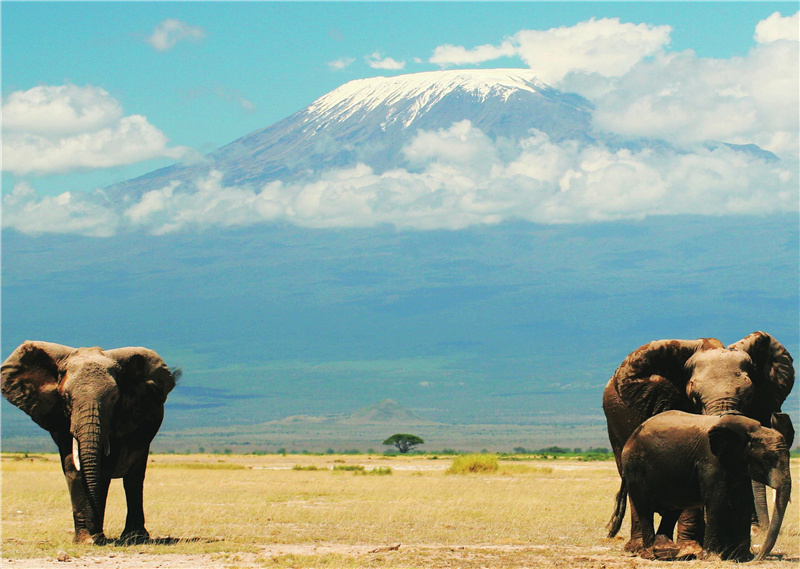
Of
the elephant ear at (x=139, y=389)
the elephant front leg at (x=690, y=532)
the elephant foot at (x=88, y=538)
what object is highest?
the elephant ear at (x=139, y=389)

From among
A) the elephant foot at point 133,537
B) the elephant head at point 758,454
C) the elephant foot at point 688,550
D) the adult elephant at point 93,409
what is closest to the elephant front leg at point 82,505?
the adult elephant at point 93,409

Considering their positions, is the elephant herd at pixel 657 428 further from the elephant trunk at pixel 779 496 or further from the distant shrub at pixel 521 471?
the distant shrub at pixel 521 471

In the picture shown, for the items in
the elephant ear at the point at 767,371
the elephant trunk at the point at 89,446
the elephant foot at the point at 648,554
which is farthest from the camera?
the elephant trunk at the point at 89,446

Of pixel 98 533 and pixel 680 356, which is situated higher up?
pixel 680 356

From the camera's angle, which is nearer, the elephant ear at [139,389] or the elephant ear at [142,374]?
the elephant ear at [139,389]

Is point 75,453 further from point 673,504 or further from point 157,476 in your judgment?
point 157,476

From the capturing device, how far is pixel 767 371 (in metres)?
17.4

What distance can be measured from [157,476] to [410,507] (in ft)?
72.6

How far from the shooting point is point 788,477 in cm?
1452

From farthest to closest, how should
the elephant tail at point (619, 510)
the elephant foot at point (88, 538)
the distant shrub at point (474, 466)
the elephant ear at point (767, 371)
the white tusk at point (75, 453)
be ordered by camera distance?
the distant shrub at point (474, 466) → the elephant tail at point (619, 510) → the elephant foot at point (88, 538) → the white tusk at point (75, 453) → the elephant ear at point (767, 371)

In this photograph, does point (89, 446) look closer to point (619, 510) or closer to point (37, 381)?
point (37, 381)

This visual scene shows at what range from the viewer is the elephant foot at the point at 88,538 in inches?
728

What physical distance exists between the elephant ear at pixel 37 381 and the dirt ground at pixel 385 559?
106 inches

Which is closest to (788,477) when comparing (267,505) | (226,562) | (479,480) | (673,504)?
(673,504)
